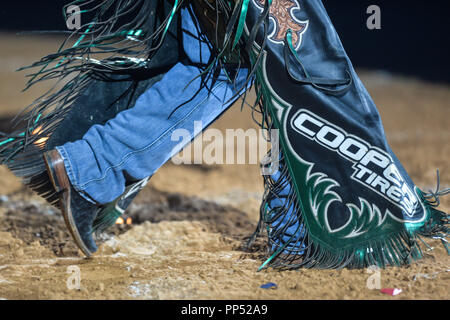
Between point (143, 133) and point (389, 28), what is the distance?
8.62 metres

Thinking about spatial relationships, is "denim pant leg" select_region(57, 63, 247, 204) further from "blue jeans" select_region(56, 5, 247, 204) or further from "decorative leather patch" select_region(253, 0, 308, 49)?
"decorative leather patch" select_region(253, 0, 308, 49)

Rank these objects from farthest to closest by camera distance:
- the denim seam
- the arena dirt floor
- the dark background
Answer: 1. the dark background
2. the denim seam
3. the arena dirt floor

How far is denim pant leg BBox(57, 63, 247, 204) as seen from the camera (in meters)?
2.07

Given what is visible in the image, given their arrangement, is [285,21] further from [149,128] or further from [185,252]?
[185,252]

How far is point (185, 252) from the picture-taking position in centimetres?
242

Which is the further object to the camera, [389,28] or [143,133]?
[389,28]

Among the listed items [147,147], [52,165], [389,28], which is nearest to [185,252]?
[147,147]

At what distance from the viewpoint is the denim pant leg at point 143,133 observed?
6.79 ft

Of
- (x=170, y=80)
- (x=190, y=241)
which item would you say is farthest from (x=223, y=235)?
(x=170, y=80)

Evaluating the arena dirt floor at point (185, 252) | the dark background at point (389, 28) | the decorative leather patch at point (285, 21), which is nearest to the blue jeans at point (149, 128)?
the decorative leather patch at point (285, 21)

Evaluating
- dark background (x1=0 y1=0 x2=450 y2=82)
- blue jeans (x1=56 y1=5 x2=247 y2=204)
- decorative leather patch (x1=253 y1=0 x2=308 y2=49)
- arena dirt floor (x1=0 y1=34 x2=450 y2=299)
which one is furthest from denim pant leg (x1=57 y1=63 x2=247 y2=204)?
dark background (x1=0 y1=0 x2=450 y2=82)

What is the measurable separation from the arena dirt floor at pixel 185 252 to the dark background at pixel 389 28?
143 inches

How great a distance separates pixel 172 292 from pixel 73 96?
97 cm

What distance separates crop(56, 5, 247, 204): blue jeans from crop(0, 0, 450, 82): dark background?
5633 millimetres
